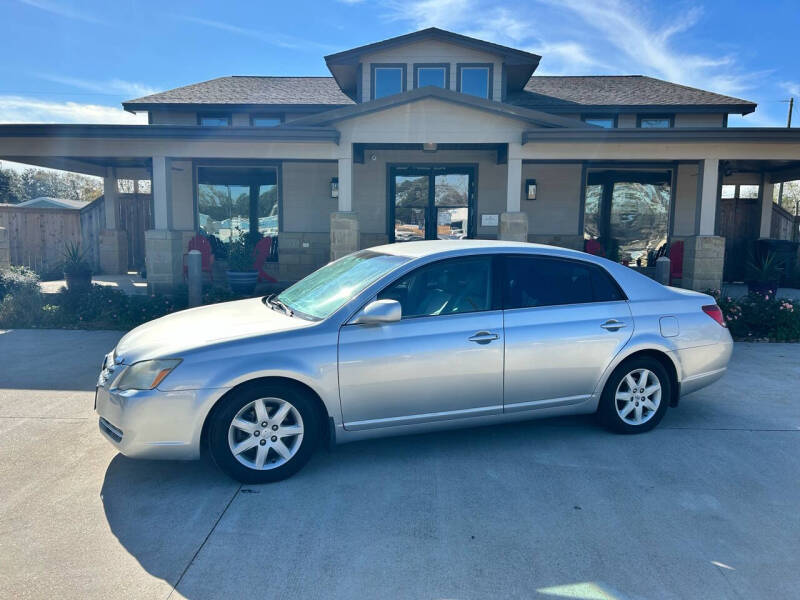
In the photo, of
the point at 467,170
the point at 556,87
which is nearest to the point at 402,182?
the point at 467,170

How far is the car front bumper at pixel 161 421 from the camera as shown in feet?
11.5

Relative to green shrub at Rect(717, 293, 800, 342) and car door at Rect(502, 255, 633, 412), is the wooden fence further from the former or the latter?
green shrub at Rect(717, 293, 800, 342)

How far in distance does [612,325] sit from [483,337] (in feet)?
3.62

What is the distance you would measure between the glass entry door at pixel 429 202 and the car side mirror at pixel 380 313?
1045cm

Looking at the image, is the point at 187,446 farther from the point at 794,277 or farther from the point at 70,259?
the point at 794,277

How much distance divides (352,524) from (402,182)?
11.8 m

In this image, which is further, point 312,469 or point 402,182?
point 402,182

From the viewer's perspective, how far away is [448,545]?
306cm

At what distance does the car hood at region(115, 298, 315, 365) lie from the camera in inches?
146

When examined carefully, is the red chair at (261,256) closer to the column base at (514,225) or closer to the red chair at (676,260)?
the column base at (514,225)

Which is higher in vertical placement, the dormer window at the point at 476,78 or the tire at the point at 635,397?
the dormer window at the point at 476,78

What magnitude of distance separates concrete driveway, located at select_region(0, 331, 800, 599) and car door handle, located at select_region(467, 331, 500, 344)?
2.81 ft

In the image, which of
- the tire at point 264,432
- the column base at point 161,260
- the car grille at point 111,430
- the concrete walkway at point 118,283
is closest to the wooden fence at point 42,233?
the concrete walkway at point 118,283

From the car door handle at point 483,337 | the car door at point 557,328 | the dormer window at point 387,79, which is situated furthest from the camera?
the dormer window at point 387,79
